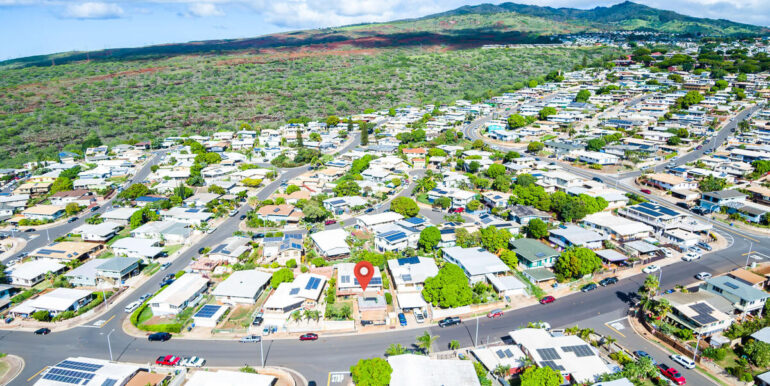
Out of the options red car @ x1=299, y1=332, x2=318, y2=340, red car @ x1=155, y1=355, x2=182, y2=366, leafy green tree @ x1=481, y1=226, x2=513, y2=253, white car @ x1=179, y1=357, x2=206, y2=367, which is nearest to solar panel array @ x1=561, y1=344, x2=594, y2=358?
leafy green tree @ x1=481, y1=226, x2=513, y2=253

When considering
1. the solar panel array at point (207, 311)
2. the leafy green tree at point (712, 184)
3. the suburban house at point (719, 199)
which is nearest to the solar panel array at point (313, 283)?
the solar panel array at point (207, 311)

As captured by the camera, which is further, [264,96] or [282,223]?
[264,96]

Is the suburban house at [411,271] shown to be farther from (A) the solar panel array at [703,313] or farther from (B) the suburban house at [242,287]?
(A) the solar panel array at [703,313]

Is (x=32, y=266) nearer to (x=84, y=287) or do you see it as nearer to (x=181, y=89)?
(x=84, y=287)

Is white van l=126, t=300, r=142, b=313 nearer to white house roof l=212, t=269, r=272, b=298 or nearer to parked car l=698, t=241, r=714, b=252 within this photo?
white house roof l=212, t=269, r=272, b=298

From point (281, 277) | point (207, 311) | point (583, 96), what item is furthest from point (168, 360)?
point (583, 96)

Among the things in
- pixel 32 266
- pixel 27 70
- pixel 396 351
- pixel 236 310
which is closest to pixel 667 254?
pixel 396 351
